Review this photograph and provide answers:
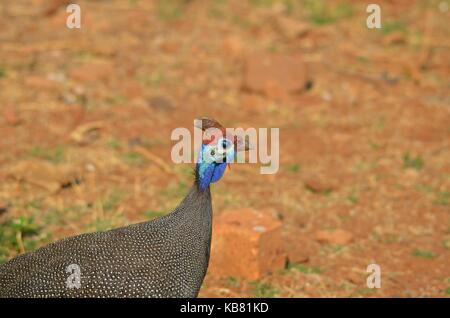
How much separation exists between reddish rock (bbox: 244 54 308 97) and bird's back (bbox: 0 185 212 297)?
4.53 m

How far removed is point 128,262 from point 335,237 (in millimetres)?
2362

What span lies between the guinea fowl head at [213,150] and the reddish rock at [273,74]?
4.55 m

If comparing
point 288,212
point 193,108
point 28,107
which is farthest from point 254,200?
point 28,107

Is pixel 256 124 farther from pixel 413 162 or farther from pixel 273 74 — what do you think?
pixel 413 162

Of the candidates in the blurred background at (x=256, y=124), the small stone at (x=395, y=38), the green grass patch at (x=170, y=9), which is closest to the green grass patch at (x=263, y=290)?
the blurred background at (x=256, y=124)

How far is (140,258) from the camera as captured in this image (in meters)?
3.41

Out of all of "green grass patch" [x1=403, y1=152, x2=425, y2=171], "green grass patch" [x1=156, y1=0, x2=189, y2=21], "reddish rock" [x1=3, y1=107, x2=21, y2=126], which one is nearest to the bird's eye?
"green grass patch" [x1=403, y1=152, x2=425, y2=171]

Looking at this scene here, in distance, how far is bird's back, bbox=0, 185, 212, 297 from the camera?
331cm

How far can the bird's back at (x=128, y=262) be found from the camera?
10.8 ft

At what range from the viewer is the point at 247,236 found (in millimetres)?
4879

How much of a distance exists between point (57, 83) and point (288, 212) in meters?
2.94

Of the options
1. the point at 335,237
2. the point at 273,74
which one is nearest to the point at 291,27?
the point at 273,74

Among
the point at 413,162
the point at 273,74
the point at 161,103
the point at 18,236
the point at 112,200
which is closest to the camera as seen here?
the point at 18,236
